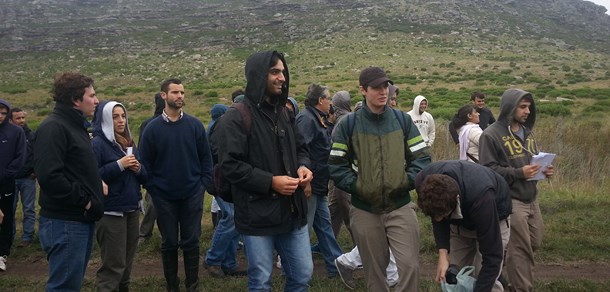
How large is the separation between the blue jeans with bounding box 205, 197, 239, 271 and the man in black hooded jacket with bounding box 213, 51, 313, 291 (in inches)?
75.6

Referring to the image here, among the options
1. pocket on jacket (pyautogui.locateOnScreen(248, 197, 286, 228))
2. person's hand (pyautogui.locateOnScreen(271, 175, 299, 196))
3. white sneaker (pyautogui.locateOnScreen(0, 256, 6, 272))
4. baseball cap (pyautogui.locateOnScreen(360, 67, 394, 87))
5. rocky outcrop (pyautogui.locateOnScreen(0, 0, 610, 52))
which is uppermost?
rocky outcrop (pyautogui.locateOnScreen(0, 0, 610, 52))

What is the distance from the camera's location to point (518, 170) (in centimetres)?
435

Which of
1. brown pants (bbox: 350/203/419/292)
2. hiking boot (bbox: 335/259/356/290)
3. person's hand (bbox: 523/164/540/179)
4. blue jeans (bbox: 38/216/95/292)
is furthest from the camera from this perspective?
hiking boot (bbox: 335/259/356/290)

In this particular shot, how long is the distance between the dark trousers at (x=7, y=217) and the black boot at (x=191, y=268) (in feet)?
9.24

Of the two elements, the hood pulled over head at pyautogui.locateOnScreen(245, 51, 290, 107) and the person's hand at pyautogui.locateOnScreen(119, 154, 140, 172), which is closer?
the hood pulled over head at pyautogui.locateOnScreen(245, 51, 290, 107)

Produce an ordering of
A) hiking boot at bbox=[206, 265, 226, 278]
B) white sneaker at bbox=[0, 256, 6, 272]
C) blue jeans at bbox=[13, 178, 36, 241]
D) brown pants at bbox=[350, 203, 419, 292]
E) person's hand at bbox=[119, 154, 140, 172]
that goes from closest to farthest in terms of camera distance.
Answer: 1. brown pants at bbox=[350, 203, 419, 292]
2. person's hand at bbox=[119, 154, 140, 172]
3. hiking boot at bbox=[206, 265, 226, 278]
4. white sneaker at bbox=[0, 256, 6, 272]
5. blue jeans at bbox=[13, 178, 36, 241]

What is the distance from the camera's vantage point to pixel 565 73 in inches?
1475

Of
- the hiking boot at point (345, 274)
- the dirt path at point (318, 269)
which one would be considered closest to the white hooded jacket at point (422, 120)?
the dirt path at point (318, 269)

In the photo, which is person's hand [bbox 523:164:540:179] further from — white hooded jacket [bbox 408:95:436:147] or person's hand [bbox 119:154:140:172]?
white hooded jacket [bbox 408:95:436:147]

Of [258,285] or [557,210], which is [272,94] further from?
[557,210]

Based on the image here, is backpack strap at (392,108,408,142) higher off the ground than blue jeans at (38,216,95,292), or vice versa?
backpack strap at (392,108,408,142)

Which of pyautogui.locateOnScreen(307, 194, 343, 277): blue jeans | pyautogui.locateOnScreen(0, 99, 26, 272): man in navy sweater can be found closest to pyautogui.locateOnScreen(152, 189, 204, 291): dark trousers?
pyautogui.locateOnScreen(307, 194, 343, 277): blue jeans

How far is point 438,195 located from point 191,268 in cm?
292

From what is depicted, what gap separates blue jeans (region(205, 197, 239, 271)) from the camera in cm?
557
